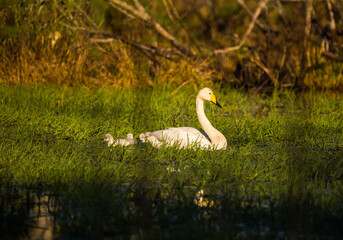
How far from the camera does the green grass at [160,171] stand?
3885mm

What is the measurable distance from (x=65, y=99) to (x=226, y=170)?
160 inches

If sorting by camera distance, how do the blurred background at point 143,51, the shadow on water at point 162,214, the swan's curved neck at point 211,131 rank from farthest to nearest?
the blurred background at point 143,51, the swan's curved neck at point 211,131, the shadow on water at point 162,214

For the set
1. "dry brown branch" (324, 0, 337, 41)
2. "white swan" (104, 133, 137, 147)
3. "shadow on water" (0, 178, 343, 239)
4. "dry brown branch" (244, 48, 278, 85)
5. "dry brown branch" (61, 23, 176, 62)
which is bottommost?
"shadow on water" (0, 178, 343, 239)

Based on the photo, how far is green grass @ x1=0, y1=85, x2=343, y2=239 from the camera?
3.88 m

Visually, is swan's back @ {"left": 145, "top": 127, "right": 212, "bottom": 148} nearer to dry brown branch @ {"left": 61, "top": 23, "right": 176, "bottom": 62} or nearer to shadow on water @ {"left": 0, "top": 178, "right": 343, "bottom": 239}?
shadow on water @ {"left": 0, "top": 178, "right": 343, "bottom": 239}

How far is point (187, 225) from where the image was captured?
3811 millimetres

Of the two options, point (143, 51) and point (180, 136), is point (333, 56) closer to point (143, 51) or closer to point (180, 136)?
point (143, 51)

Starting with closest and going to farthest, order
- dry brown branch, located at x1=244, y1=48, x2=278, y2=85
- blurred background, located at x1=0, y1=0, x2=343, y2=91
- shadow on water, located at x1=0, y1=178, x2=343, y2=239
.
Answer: shadow on water, located at x1=0, y1=178, x2=343, y2=239
blurred background, located at x1=0, y1=0, x2=343, y2=91
dry brown branch, located at x1=244, y1=48, x2=278, y2=85

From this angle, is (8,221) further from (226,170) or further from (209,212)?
(226,170)

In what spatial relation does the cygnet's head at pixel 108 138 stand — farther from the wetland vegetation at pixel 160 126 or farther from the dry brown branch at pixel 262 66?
the dry brown branch at pixel 262 66

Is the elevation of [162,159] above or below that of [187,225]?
above

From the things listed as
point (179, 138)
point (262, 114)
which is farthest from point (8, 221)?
point (262, 114)

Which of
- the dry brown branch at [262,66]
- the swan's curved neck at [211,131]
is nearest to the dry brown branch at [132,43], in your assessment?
the dry brown branch at [262,66]

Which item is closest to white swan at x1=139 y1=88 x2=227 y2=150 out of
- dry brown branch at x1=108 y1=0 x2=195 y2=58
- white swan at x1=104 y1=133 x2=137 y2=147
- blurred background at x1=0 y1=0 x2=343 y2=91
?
white swan at x1=104 y1=133 x2=137 y2=147
